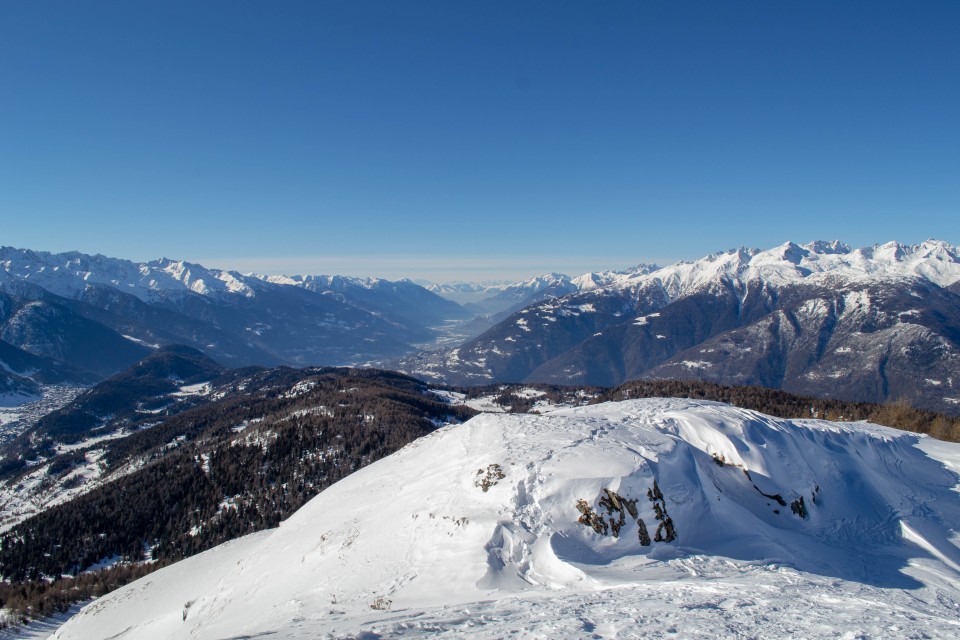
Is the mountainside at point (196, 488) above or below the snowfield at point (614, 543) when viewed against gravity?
below

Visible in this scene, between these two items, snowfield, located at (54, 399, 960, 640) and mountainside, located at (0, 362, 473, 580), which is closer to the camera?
snowfield, located at (54, 399, 960, 640)

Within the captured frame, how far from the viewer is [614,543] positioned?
70.2ft

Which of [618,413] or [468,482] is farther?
[618,413]

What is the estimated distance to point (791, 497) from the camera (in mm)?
27922

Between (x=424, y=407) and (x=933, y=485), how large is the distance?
13682 centimetres

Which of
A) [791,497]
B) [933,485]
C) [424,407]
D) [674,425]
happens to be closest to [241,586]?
[674,425]

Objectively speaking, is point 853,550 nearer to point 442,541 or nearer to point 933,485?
point 933,485

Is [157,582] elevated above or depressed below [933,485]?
below

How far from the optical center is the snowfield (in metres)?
14.9

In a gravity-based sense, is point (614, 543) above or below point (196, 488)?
above

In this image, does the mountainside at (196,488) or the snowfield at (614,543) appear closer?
the snowfield at (614,543)

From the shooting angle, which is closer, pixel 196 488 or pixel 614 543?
pixel 614 543

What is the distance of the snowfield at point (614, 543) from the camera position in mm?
14898

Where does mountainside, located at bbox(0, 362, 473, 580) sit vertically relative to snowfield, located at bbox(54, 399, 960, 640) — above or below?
below
